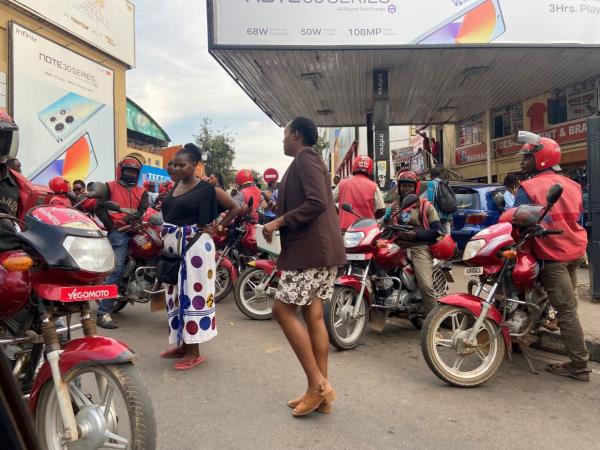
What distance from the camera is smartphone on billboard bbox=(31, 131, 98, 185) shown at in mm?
19359

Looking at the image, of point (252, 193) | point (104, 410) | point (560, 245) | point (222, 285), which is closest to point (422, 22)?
point (252, 193)

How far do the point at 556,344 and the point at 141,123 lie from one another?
128 feet

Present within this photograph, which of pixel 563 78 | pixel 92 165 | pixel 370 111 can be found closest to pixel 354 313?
pixel 563 78

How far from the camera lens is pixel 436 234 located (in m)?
4.82

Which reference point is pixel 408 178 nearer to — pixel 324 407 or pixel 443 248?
pixel 443 248

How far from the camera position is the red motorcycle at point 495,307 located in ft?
11.8

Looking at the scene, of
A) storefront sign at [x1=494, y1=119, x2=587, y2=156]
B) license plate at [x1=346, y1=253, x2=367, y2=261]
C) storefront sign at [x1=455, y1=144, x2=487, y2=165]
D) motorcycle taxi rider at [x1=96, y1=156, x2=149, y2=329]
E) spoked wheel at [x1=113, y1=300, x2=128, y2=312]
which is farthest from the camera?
storefront sign at [x1=455, y1=144, x2=487, y2=165]

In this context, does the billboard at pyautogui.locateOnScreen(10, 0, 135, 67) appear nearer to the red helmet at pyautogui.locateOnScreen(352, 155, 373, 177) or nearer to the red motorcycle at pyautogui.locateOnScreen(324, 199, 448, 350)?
the red helmet at pyautogui.locateOnScreen(352, 155, 373, 177)

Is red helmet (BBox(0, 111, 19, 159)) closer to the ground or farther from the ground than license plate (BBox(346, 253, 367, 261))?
farther from the ground

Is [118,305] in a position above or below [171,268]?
below

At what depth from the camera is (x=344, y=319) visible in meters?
4.52

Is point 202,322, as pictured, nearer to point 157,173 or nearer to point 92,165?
point 157,173

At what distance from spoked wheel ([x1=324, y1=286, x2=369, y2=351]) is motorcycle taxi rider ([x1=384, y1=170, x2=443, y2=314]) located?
2.07 ft

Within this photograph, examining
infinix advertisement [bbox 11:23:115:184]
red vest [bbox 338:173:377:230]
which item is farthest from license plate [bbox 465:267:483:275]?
infinix advertisement [bbox 11:23:115:184]
